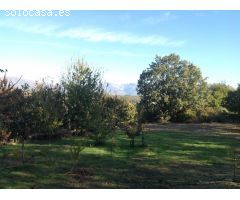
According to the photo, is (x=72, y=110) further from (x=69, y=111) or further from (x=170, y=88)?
(x=170, y=88)

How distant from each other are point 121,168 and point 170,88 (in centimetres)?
3450

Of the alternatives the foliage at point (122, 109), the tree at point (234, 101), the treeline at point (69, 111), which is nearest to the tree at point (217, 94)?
the tree at point (234, 101)

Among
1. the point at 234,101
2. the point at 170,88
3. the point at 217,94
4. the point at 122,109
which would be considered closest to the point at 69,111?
the point at 122,109

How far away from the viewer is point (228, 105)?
138 ft

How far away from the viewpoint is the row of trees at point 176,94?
148ft

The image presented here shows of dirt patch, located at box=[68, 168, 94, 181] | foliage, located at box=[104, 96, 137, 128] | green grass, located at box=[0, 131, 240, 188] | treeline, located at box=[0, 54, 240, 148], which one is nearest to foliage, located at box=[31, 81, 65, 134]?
treeline, located at box=[0, 54, 240, 148]

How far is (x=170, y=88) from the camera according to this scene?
1844 inches

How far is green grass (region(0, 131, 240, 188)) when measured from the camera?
432 inches

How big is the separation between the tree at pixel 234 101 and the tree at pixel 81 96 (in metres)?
21.7

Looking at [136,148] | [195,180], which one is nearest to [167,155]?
[136,148]

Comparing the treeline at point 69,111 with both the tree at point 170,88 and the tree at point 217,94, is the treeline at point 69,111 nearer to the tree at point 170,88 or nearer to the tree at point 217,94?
the tree at point 170,88

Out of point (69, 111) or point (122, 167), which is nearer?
point (122, 167)

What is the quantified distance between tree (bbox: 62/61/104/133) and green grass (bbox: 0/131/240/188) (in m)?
4.38

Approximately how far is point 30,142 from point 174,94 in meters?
29.1
